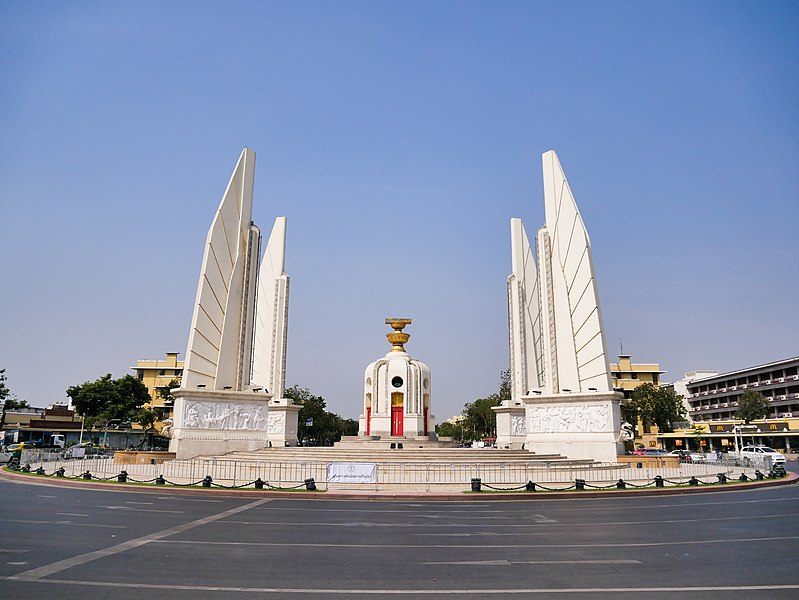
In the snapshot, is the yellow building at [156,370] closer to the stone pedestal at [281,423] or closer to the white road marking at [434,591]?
the stone pedestal at [281,423]

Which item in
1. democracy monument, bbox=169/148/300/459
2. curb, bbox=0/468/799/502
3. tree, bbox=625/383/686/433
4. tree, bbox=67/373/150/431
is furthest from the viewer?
tree, bbox=625/383/686/433

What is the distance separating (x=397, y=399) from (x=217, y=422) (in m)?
20.1

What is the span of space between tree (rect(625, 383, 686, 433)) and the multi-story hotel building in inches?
229

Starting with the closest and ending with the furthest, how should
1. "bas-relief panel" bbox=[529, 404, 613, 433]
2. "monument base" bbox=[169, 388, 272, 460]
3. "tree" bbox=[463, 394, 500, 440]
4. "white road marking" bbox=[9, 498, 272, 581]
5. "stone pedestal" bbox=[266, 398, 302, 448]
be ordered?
"white road marking" bbox=[9, 498, 272, 581] < "monument base" bbox=[169, 388, 272, 460] < "bas-relief panel" bbox=[529, 404, 613, 433] < "stone pedestal" bbox=[266, 398, 302, 448] < "tree" bbox=[463, 394, 500, 440]

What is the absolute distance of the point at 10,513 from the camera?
1359 cm

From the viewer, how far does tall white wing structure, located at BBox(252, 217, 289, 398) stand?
138 feet

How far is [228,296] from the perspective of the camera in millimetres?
33625

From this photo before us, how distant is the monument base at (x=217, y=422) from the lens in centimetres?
2916

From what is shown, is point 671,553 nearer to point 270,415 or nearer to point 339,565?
point 339,565

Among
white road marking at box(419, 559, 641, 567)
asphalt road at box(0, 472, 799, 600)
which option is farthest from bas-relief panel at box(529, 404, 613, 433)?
white road marking at box(419, 559, 641, 567)

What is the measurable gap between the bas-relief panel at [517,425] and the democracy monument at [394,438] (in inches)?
3.1

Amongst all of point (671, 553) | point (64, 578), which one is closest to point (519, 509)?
point (671, 553)

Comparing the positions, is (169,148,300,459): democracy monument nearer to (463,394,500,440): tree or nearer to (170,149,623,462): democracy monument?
(170,149,623,462): democracy monument

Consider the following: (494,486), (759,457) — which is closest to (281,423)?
(494,486)
